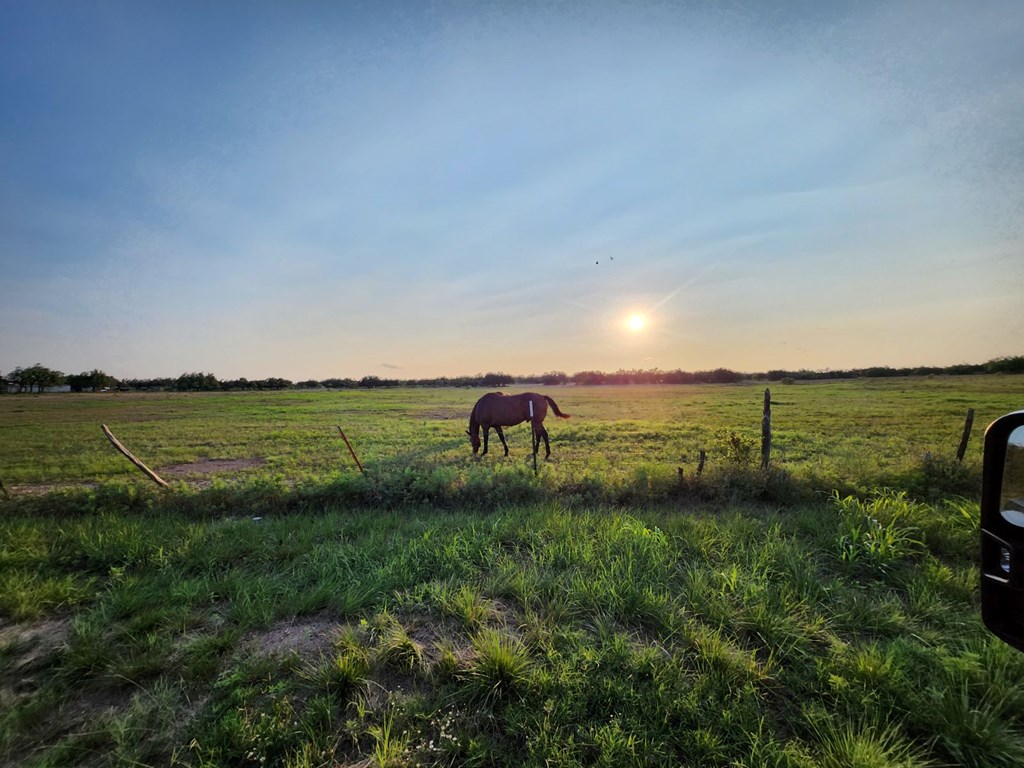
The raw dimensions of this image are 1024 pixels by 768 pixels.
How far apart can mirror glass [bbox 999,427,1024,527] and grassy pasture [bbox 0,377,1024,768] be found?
1894 mm

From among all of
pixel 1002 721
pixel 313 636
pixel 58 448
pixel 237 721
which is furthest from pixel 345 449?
pixel 1002 721

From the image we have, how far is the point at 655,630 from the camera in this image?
3682 mm

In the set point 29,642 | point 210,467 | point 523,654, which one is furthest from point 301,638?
point 210,467

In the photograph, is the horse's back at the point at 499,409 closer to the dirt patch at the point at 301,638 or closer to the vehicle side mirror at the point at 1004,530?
the dirt patch at the point at 301,638

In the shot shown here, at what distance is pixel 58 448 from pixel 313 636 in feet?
67.2

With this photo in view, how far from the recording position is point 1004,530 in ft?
4.59

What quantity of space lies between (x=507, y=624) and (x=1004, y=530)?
3.49 metres

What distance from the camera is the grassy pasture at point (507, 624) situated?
2.63 meters

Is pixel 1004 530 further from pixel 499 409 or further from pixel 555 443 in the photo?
pixel 555 443

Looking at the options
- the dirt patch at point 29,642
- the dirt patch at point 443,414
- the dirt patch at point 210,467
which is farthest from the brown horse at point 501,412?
the dirt patch at point 443,414

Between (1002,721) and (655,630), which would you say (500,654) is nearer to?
(655,630)

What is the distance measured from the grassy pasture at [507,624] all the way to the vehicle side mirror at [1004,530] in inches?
67.0

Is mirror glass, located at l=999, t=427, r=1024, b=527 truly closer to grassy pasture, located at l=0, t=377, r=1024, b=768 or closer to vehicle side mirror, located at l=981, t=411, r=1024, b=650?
vehicle side mirror, located at l=981, t=411, r=1024, b=650

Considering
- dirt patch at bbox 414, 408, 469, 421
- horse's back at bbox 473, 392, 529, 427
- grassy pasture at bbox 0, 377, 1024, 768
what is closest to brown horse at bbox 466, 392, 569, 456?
horse's back at bbox 473, 392, 529, 427
